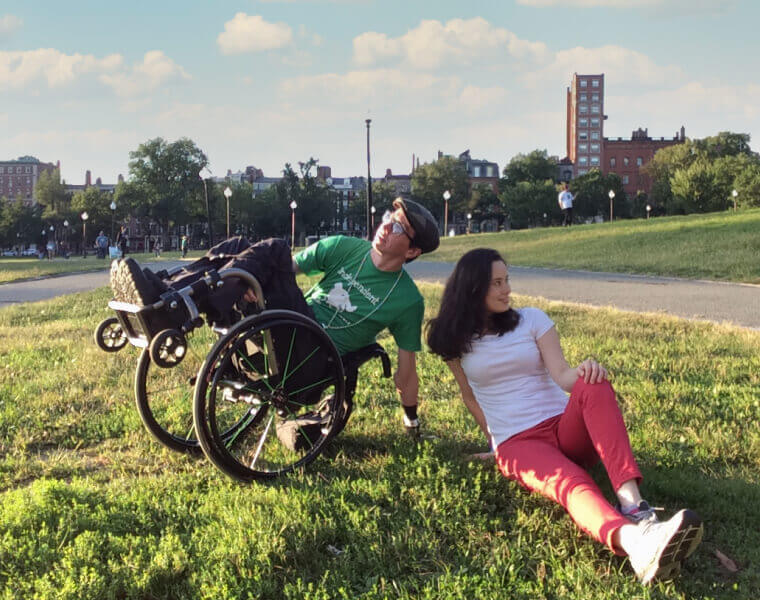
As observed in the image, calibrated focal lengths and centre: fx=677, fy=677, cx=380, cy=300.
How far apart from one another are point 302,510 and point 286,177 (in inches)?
3302

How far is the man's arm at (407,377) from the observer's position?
3844 millimetres

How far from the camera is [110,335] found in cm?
327

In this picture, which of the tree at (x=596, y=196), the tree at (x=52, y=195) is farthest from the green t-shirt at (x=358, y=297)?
the tree at (x=52, y=195)

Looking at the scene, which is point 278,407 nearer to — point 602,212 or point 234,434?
point 234,434

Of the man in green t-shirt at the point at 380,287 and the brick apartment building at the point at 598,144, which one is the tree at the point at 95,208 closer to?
the brick apartment building at the point at 598,144

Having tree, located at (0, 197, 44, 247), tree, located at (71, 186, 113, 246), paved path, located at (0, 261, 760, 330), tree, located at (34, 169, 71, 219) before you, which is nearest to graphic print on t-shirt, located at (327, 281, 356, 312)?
paved path, located at (0, 261, 760, 330)

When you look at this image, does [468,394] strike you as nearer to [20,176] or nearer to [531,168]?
[531,168]

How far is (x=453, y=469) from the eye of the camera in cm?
331

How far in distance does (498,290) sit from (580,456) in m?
0.86

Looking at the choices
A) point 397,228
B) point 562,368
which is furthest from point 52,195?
point 562,368

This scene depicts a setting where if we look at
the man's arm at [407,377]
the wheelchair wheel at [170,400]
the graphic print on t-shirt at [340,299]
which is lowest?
the wheelchair wheel at [170,400]

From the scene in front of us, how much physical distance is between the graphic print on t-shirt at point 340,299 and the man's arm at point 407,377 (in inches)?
15.2

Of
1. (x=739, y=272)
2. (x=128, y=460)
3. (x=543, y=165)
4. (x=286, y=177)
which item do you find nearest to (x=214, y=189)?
(x=286, y=177)

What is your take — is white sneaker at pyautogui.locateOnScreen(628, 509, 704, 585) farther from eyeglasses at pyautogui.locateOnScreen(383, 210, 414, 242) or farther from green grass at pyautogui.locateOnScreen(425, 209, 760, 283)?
green grass at pyautogui.locateOnScreen(425, 209, 760, 283)
